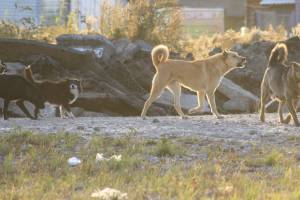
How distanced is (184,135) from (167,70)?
3.29 m

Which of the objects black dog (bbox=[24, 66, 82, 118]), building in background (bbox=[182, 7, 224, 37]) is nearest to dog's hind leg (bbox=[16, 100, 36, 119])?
black dog (bbox=[24, 66, 82, 118])

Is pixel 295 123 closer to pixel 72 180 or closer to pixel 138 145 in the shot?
pixel 138 145

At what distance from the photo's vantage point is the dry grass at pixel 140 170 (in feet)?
20.8

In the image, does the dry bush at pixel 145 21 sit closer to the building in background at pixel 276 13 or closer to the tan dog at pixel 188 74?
the tan dog at pixel 188 74

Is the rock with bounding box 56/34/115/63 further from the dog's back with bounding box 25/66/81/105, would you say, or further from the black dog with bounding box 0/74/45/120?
the black dog with bounding box 0/74/45/120

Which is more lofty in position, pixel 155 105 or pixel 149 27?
pixel 149 27

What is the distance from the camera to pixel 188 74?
1323 centimetres

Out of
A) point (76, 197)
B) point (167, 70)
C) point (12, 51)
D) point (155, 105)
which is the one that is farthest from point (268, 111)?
point (76, 197)

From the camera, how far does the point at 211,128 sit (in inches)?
428

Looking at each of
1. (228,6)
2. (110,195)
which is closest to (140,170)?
(110,195)

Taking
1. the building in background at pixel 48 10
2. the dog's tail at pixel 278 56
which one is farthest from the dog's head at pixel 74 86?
the building in background at pixel 48 10

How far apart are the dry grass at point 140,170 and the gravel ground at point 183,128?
0.71m

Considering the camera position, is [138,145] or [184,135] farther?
[184,135]

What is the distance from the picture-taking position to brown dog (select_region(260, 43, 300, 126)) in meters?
11.9
